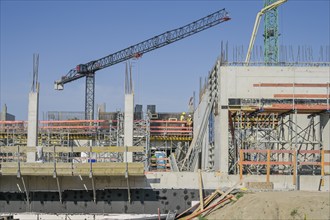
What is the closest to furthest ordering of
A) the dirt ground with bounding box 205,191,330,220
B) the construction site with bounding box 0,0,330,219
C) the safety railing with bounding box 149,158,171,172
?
1. the dirt ground with bounding box 205,191,330,220
2. the construction site with bounding box 0,0,330,219
3. the safety railing with bounding box 149,158,171,172

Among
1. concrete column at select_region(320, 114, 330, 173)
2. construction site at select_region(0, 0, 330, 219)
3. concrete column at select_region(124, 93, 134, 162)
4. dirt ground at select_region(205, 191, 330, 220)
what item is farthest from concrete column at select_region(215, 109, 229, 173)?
concrete column at select_region(320, 114, 330, 173)

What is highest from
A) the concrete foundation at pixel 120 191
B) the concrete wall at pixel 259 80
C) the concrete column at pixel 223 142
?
the concrete wall at pixel 259 80

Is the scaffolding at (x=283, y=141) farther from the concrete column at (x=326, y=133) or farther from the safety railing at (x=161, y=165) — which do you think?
the safety railing at (x=161, y=165)

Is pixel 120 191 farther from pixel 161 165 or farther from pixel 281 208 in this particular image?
pixel 161 165

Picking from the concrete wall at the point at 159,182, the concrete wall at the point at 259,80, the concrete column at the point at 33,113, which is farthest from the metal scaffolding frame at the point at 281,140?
the concrete column at the point at 33,113

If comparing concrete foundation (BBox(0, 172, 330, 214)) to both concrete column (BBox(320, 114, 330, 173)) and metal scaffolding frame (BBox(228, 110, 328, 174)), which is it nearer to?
metal scaffolding frame (BBox(228, 110, 328, 174))

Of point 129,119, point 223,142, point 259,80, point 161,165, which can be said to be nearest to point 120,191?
point 129,119

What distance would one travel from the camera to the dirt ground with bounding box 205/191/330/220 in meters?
16.3

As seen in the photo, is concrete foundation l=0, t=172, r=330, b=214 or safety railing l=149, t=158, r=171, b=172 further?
safety railing l=149, t=158, r=171, b=172

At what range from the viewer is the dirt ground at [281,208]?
643 inches

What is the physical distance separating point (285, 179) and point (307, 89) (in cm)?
440

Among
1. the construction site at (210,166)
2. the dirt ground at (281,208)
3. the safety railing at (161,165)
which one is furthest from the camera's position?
the safety railing at (161,165)

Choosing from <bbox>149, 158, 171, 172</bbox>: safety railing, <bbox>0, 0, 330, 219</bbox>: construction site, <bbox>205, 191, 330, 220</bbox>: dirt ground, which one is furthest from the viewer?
<bbox>149, 158, 171, 172</bbox>: safety railing

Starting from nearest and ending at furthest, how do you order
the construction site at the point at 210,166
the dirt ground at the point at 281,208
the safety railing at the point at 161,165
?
1. the dirt ground at the point at 281,208
2. the construction site at the point at 210,166
3. the safety railing at the point at 161,165
